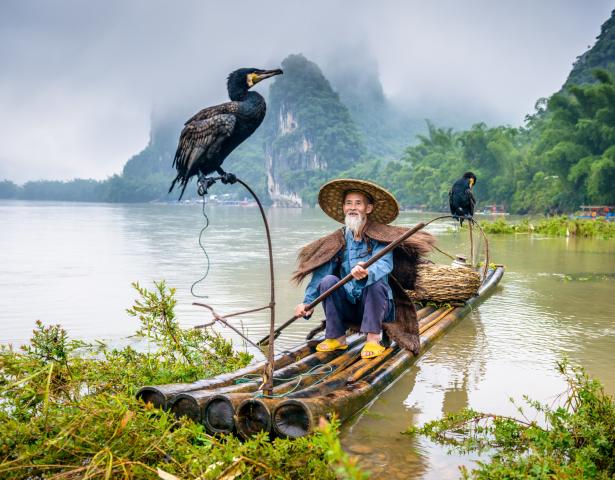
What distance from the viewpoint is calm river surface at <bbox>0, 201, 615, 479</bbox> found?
11.4 ft

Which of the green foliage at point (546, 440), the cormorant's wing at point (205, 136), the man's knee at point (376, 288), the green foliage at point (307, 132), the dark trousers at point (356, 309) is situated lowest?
the green foliage at point (546, 440)

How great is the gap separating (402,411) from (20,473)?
213 cm

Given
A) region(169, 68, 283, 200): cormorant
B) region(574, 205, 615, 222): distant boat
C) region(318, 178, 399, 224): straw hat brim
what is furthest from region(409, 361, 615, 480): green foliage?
region(574, 205, 615, 222): distant boat

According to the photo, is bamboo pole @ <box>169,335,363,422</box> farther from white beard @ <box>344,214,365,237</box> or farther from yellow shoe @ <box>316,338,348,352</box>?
white beard @ <box>344,214,365,237</box>

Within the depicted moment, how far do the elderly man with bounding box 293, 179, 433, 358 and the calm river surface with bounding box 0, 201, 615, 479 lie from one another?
1.45 feet

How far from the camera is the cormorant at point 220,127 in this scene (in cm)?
323

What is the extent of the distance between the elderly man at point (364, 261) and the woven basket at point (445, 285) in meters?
1.79

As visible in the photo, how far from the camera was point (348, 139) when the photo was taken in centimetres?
10156

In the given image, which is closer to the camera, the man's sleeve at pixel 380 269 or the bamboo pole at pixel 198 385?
the bamboo pole at pixel 198 385

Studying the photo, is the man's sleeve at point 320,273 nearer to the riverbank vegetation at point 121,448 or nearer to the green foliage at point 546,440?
the green foliage at point 546,440

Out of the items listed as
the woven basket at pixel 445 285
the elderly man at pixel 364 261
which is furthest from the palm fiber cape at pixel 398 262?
the woven basket at pixel 445 285

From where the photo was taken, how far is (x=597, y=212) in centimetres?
2739

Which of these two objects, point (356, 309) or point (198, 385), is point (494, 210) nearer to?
point (356, 309)

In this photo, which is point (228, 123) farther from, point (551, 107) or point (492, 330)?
point (551, 107)
